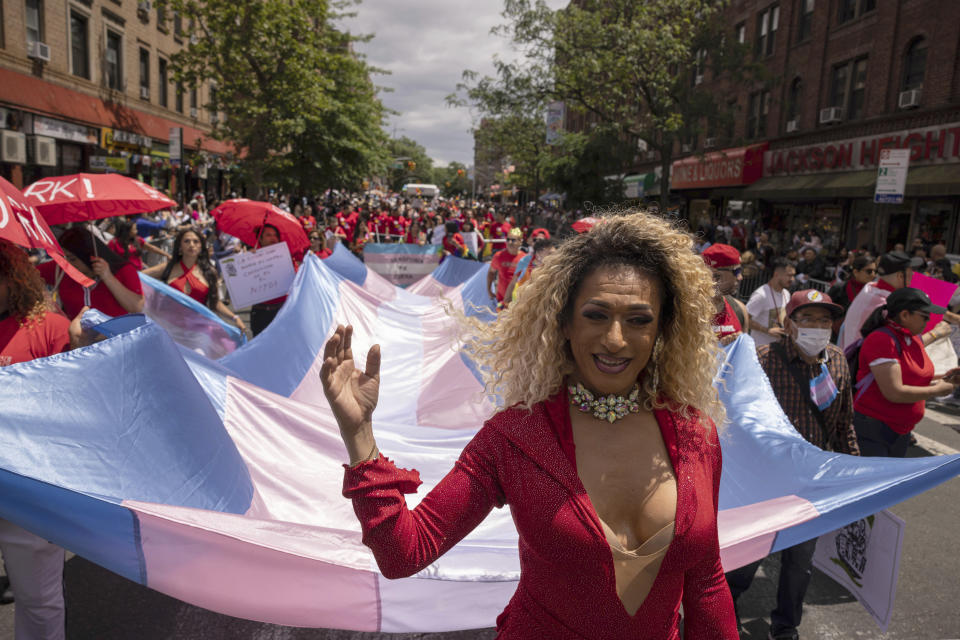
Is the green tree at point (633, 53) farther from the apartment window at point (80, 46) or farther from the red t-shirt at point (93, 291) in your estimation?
the red t-shirt at point (93, 291)

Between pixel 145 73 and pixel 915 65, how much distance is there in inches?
1105

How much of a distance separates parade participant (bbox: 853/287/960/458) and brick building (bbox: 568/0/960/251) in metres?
16.3

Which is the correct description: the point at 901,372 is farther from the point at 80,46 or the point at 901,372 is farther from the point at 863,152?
the point at 80,46

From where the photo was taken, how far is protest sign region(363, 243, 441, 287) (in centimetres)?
1391

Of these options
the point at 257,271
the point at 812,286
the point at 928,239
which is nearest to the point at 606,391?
the point at 257,271

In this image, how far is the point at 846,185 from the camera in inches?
857

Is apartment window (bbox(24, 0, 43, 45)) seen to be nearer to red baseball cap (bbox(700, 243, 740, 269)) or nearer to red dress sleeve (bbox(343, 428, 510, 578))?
red baseball cap (bbox(700, 243, 740, 269))

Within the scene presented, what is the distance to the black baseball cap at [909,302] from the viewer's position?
4164mm

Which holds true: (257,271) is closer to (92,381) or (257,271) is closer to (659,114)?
(92,381)

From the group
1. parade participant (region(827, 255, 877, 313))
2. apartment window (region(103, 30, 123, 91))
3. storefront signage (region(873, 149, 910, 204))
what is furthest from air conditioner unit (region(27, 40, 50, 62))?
parade participant (region(827, 255, 877, 313))

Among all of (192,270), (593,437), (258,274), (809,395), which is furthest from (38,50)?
(593,437)

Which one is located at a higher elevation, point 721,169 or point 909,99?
point 909,99

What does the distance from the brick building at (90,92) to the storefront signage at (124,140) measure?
0.04m

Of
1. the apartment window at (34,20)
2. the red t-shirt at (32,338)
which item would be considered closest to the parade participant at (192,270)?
the red t-shirt at (32,338)
